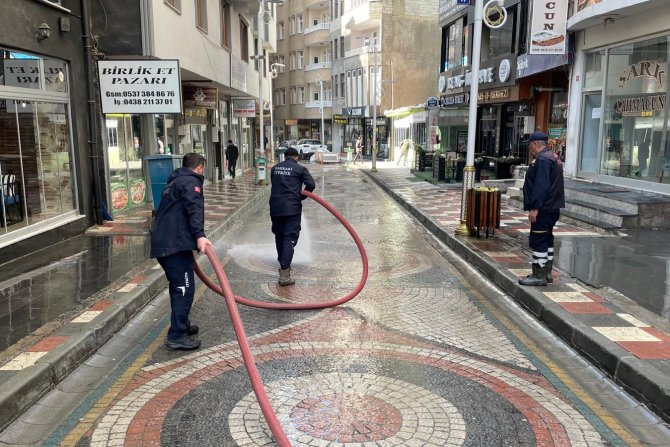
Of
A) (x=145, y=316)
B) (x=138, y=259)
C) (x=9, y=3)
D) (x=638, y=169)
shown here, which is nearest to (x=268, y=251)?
(x=138, y=259)

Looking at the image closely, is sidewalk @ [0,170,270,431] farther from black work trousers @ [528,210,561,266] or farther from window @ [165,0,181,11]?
window @ [165,0,181,11]

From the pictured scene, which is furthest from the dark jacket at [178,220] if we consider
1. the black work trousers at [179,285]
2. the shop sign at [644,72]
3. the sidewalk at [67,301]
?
the shop sign at [644,72]

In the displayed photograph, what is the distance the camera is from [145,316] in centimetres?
628

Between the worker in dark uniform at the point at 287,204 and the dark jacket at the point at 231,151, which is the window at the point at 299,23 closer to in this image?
the dark jacket at the point at 231,151

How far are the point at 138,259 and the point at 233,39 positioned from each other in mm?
15645

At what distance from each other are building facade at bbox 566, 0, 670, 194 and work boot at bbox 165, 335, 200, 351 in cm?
1077

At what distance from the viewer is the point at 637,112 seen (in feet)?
42.7

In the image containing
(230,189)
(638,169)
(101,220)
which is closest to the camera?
(101,220)

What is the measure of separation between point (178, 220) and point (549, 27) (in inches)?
513

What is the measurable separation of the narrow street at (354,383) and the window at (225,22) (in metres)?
15.4

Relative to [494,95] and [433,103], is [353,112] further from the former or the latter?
[494,95]

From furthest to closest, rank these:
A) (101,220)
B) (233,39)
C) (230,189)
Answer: (233,39) → (230,189) → (101,220)

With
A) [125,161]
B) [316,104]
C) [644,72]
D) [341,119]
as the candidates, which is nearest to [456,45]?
[644,72]

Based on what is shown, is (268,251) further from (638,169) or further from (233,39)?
(233,39)
